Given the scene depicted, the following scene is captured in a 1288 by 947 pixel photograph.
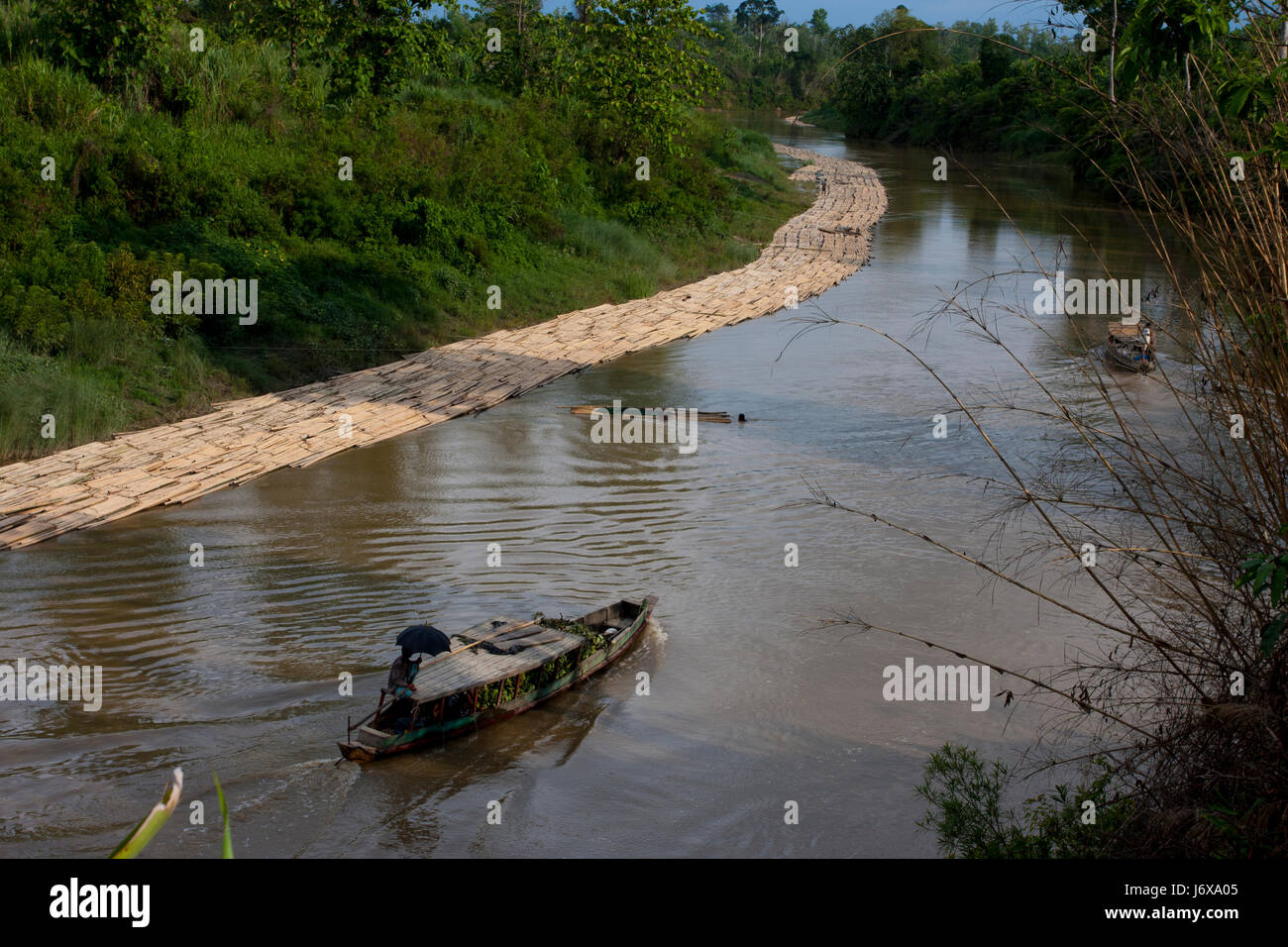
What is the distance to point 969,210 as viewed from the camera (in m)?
42.5

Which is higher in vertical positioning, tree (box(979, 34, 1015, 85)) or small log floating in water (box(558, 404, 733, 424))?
tree (box(979, 34, 1015, 85))

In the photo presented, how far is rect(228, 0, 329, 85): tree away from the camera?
2356cm

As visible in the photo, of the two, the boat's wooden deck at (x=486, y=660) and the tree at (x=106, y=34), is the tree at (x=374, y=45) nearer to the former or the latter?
the tree at (x=106, y=34)

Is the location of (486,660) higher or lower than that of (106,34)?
lower

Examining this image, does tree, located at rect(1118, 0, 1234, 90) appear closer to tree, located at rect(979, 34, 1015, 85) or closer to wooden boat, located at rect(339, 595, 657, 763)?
wooden boat, located at rect(339, 595, 657, 763)

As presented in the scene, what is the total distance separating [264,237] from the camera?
61.4 ft

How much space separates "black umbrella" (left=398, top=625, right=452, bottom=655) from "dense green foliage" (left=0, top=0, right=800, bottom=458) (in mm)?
7698

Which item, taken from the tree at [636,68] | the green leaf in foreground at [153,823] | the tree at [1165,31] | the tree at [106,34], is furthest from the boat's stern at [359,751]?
the tree at [636,68]

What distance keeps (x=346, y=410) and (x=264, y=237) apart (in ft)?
13.6

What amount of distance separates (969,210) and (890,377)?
24.4 m

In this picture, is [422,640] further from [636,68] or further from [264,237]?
[636,68]

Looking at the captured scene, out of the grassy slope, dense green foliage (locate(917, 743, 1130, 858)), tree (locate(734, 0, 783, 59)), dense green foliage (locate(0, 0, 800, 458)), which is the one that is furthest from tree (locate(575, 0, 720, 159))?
tree (locate(734, 0, 783, 59))

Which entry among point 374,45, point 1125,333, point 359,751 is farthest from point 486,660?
point 374,45

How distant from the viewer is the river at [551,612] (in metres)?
8.16
